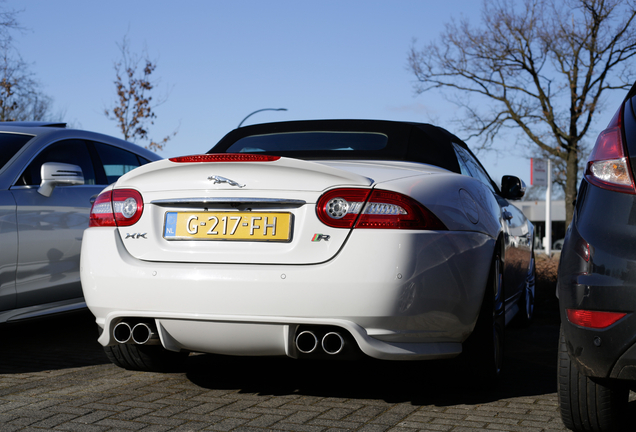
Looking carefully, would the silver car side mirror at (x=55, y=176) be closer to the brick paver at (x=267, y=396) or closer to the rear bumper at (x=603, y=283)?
the brick paver at (x=267, y=396)

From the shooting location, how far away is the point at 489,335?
3762mm

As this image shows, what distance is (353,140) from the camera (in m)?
4.62

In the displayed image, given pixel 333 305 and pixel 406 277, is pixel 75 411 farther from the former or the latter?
pixel 406 277

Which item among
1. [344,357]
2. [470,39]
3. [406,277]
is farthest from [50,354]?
[470,39]

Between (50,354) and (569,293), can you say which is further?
(50,354)

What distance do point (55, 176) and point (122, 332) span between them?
5.99ft

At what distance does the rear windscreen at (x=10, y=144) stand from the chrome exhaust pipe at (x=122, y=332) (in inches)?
78.4

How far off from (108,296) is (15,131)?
2.56 meters

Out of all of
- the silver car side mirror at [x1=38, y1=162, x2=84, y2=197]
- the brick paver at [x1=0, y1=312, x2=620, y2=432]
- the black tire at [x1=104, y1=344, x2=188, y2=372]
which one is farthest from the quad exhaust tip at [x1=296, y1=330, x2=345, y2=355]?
the silver car side mirror at [x1=38, y1=162, x2=84, y2=197]

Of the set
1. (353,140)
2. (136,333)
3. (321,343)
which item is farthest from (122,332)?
(353,140)

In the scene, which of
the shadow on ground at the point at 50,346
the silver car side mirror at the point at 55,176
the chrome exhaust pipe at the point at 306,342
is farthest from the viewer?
the silver car side mirror at the point at 55,176

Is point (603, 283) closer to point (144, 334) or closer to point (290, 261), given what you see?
point (290, 261)

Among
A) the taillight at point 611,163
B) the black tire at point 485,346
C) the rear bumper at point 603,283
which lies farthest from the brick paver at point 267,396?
the taillight at point 611,163

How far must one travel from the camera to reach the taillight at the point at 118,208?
11.7 feet
